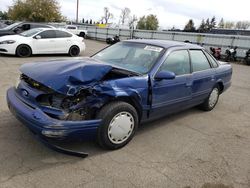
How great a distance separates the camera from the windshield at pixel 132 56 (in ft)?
13.1

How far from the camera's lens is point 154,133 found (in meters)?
4.18

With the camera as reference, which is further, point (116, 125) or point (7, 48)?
point (7, 48)

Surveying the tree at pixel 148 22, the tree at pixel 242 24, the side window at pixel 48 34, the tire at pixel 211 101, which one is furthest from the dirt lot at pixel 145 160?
the tree at pixel 242 24

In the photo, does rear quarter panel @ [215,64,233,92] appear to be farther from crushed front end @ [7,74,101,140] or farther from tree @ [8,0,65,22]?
tree @ [8,0,65,22]

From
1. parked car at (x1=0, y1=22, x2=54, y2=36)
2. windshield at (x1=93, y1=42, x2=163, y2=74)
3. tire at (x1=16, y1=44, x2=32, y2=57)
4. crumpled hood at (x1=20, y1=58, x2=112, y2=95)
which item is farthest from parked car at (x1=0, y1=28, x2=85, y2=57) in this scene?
crumpled hood at (x1=20, y1=58, x2=112, y2=95)

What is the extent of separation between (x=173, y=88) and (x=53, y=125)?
2.13 m

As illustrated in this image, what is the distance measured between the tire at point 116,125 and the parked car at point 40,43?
8829mm

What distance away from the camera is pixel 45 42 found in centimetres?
1125

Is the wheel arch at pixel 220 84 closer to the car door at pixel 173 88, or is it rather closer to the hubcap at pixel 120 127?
the car door at pixel 173 88

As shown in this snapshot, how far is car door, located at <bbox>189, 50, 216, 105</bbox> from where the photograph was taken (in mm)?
4707

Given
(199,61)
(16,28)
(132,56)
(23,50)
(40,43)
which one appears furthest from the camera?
(16,28)

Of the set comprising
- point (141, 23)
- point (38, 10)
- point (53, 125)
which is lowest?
point (53, 125)

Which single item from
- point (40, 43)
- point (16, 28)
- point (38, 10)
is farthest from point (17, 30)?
point (38, 10)

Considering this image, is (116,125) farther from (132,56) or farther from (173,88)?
(132,56)
